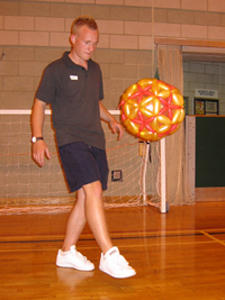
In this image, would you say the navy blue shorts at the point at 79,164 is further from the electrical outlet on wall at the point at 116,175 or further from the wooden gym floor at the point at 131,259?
the electrical outlet on wall at the point at 116,175

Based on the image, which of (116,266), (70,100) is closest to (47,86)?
(70,100)

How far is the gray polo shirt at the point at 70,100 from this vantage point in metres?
1.89

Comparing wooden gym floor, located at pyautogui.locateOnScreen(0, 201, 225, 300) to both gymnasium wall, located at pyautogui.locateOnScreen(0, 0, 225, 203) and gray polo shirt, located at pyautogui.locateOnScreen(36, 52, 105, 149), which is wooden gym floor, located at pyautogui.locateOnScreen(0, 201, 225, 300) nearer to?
gray polo shirt, located at pyautogui.locateOnScreen(36, 52, 105, 149)

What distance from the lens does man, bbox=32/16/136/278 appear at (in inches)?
71.5

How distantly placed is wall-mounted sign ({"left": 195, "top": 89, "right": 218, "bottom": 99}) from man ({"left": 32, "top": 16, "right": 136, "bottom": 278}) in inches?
246

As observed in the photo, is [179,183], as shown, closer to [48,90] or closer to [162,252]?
[162,252]

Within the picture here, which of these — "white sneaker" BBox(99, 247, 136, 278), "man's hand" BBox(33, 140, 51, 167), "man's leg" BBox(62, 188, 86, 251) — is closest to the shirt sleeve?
"man's hand" BBox(33, 140, 51, 167)

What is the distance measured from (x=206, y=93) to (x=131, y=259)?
6396mm

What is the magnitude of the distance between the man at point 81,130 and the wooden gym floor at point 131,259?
0.14 meters

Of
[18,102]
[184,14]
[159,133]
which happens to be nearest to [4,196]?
[18,102]

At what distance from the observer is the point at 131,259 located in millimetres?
2248

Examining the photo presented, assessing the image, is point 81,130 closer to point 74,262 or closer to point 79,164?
point 79,164

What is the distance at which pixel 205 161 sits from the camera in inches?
196

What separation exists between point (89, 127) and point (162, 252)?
1.10 m
